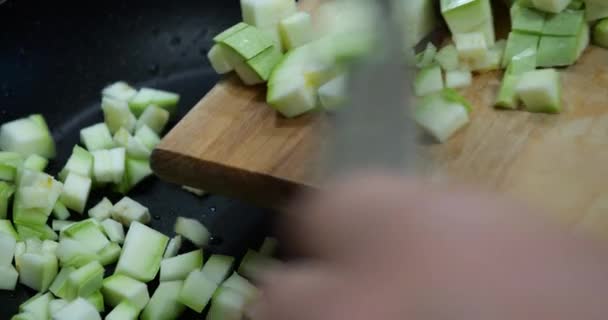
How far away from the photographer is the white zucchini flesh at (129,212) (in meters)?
1.55

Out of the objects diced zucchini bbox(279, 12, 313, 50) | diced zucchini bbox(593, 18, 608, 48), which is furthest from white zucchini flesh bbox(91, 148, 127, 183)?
diced zucchini bbox(593, 18, 608, 48)

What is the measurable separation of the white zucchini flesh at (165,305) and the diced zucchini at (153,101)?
503 mm

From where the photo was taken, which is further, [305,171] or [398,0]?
[305,171]

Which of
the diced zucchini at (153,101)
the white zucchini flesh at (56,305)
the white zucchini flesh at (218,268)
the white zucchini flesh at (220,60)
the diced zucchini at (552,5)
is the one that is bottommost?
the white zucchini flesh at (218,268)

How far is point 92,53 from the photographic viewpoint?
74.0 inches

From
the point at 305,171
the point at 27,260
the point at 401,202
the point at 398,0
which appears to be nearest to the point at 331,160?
the point at 305,171

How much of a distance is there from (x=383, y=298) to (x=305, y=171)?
58cm

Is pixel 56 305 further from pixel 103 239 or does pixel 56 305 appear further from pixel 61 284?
pixel 103 239

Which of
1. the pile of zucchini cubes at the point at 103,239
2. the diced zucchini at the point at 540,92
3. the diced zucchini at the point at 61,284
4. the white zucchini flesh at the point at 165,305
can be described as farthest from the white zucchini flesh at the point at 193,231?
the diced zucchini at the point at 540,92

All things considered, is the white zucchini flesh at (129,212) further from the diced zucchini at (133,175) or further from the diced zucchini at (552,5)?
the diced zucchini at (552,5)

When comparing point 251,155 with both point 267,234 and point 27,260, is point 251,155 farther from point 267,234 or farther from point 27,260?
point 27,260

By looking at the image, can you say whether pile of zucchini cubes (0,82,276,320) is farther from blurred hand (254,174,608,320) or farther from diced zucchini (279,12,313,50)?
blurred hand (254,174,608,320)

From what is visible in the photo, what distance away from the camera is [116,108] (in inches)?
68.7

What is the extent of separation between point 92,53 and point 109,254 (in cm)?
60
